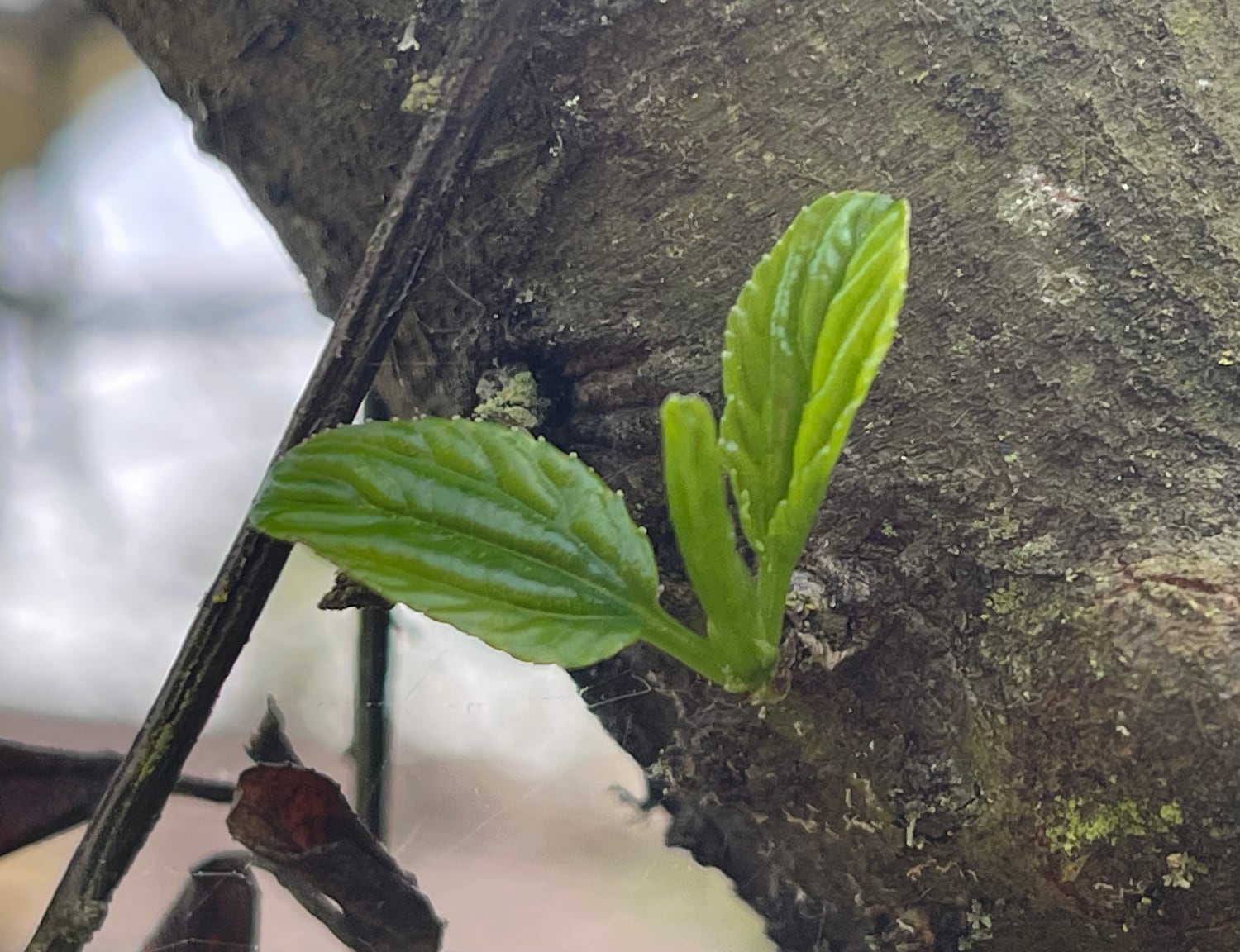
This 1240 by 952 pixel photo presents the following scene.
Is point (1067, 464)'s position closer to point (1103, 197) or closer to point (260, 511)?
point (1103, 197)

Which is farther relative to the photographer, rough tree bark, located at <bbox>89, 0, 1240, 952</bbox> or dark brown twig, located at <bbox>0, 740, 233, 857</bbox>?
dark brown twig, located at <bbox>0, 740, 233, 857</bbox>

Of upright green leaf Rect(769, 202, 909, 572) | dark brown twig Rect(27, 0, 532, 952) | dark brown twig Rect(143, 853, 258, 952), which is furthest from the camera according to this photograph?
dark brown twig Rect(143, 853, 258, 952)

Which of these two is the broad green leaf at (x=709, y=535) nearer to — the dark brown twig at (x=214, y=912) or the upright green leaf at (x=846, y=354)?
the upright green leaf at (x=846, y=354)

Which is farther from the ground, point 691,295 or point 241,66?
point 241,66

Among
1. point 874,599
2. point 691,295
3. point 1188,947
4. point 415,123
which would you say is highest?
point 415,123

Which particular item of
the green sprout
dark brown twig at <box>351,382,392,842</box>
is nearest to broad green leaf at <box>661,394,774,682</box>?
the green sprout

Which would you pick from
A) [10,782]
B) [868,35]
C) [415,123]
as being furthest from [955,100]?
[10,782]

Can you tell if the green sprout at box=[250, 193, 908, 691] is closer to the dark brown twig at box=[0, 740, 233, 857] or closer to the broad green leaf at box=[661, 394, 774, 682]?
the broad green leaf at box=[661, 394, 774, 682]

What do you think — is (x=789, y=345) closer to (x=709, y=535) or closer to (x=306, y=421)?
(x=709, y=535)

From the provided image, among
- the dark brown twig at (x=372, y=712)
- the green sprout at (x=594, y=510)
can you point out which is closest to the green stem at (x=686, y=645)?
the green sprout at (x=594, y=510)
